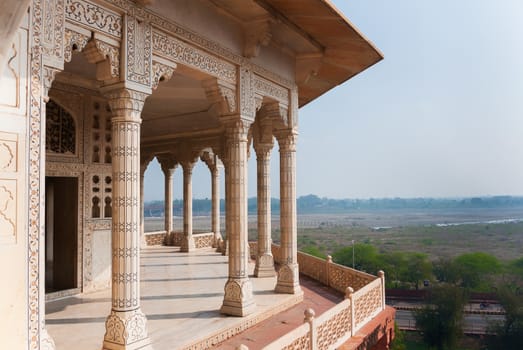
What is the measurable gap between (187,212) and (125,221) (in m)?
10.0

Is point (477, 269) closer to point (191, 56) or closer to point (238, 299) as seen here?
point (238, 299)

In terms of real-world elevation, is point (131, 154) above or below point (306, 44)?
below

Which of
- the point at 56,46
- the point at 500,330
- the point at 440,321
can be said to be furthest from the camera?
the point at 440,321

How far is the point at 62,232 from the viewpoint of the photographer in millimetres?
8055

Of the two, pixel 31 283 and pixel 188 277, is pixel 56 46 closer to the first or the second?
pixel 31 283

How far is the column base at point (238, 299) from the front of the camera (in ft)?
21.7

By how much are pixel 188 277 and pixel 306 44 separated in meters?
5.71

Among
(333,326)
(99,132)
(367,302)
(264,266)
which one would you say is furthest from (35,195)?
(264,266)

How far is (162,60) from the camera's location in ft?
17.6

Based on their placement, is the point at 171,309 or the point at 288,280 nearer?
the point at 171,309

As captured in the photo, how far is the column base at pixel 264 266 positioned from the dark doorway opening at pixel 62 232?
13.1ft

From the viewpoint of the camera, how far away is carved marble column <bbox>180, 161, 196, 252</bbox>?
47.4 feet

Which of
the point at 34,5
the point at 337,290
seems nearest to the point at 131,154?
the point at 34,5

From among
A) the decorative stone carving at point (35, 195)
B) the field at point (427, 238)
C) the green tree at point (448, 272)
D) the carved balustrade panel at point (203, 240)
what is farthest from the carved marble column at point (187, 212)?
the field at point (427, 238)
